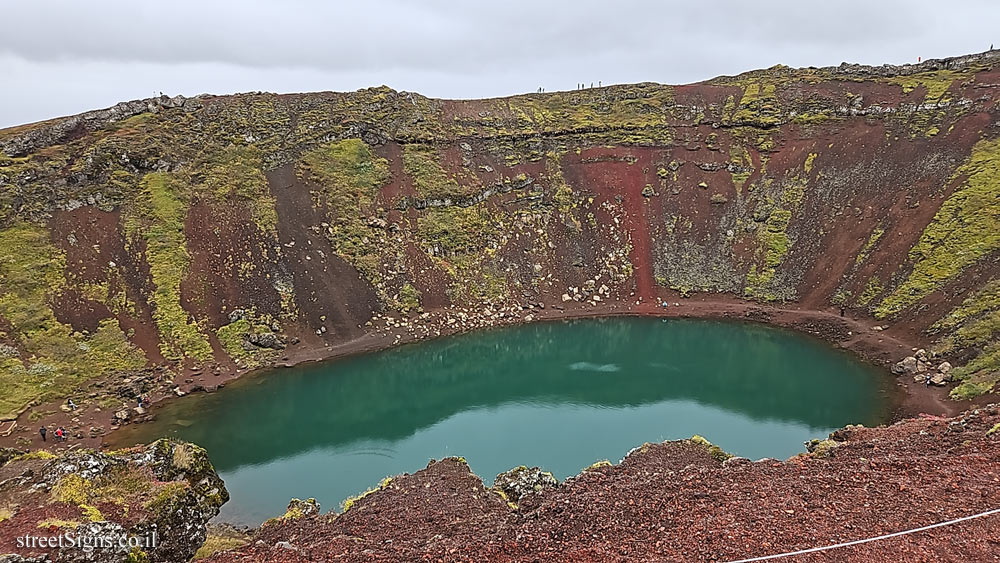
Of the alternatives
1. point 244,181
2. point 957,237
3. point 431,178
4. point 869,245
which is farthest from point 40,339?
point 957,237

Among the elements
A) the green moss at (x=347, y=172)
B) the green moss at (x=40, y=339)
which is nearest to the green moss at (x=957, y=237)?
the green moss at (x=347, y=172)

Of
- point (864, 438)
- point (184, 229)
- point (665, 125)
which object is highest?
point (665, 125)

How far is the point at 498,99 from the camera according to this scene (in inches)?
2837

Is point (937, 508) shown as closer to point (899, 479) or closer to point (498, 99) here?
point (899, 479)

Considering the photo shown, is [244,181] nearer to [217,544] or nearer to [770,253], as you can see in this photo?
[217,544]

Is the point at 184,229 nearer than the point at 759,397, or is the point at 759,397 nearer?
the point at 759,397

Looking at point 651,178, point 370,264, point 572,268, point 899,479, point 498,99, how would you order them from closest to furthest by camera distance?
point 899,479 → point 370,264 → point 572,268 → point 651,178 → point 498,99

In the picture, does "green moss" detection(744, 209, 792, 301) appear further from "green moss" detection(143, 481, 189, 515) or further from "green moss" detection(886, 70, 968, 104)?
"green moss" detection(143, 481, 189, 515)

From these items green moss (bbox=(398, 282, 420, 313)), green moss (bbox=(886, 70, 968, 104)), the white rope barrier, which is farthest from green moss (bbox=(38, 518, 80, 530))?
green moss (bbox=(886, 70, 968, 104))

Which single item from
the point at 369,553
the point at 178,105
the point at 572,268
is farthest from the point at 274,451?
the point at 178,105

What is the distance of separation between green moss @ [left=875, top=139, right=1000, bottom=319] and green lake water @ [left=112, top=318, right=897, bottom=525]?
825cm

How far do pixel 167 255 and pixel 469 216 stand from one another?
26.3 metres

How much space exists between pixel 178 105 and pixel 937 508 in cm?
6413

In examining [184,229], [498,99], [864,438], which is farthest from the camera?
[498,99]
